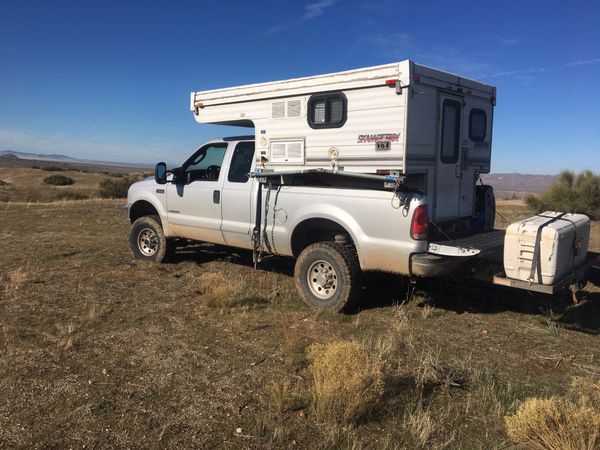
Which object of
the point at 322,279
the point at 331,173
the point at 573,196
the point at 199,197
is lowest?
the point at 322,279

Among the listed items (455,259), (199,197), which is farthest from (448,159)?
(199,197)

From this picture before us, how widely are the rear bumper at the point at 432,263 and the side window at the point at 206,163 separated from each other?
11.9ft

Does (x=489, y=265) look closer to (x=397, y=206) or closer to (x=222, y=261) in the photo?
(x=397, y=206)

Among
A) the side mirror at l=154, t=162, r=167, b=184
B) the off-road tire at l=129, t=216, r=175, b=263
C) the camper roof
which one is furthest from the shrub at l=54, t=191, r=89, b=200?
the camper roof

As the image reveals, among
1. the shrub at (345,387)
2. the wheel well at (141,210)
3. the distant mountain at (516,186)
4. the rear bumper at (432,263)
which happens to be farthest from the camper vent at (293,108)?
the distant mountain at (516,186)

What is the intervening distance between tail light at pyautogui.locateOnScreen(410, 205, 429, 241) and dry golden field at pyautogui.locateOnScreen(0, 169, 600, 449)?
993 mm

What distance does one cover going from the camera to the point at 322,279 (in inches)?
250

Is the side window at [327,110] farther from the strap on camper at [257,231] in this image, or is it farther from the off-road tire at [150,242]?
the off-road tire at [150,242]

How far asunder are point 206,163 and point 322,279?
10.0 ft

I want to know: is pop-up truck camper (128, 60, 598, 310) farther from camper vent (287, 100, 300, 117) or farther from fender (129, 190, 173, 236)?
fender (129, 190, 173, 236)

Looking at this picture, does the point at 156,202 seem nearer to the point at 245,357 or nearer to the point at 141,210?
the point at 141,210

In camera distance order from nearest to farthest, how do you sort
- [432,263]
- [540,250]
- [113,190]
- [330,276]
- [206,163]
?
[540,250] → [432,263] → [330,276] → [206,163] → [113,190]

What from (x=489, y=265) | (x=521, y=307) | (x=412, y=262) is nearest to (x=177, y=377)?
(x=412, y=262)

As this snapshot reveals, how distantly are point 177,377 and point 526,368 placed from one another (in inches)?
122
